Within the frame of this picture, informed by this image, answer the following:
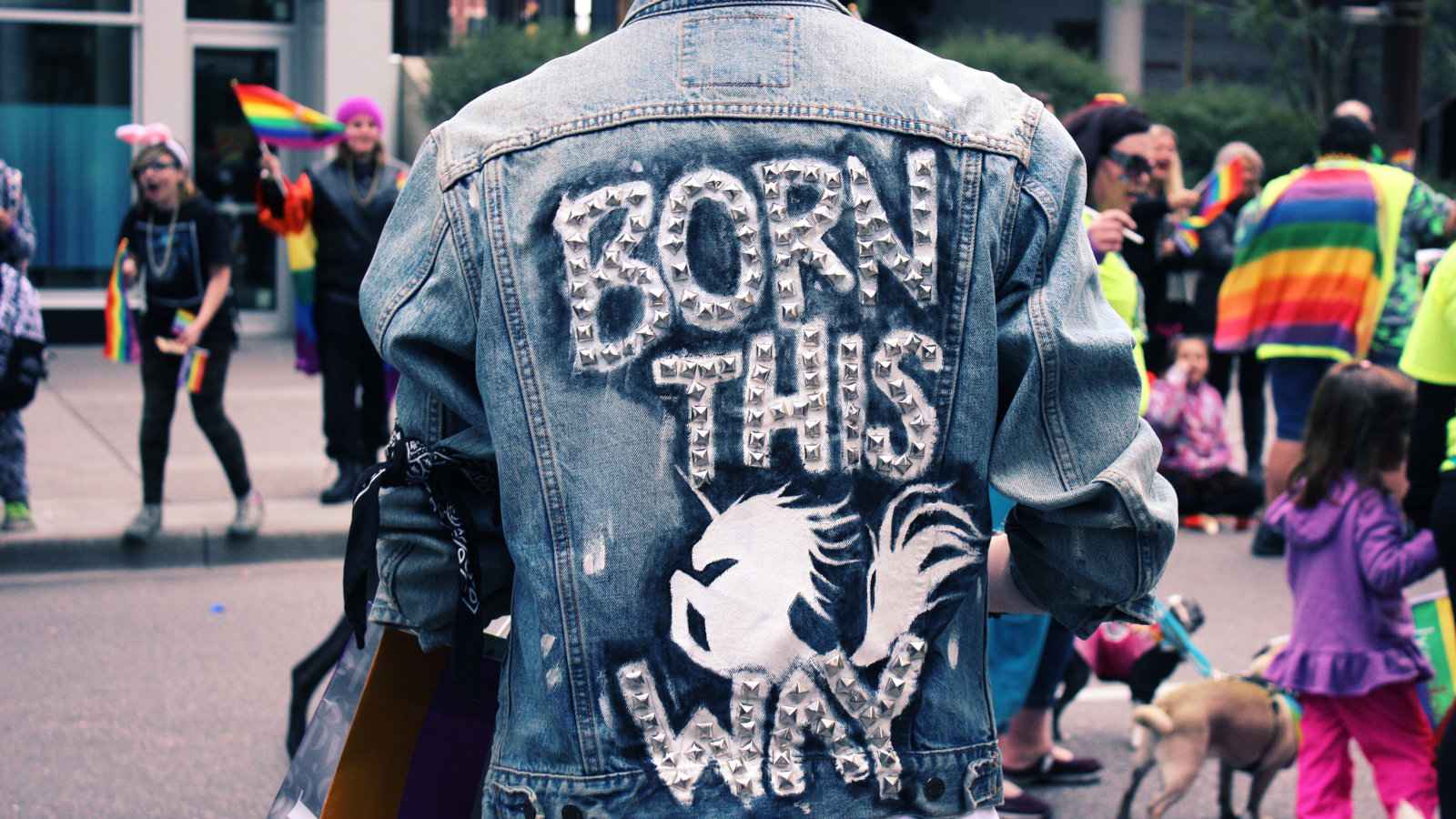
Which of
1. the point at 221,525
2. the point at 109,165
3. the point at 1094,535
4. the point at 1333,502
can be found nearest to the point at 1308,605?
the point at 1333,502

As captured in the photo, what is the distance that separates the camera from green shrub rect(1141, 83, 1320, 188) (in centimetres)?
1881

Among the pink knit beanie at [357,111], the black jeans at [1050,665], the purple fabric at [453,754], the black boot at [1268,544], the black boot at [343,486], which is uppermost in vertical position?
the pink knit beanie at [357,111]

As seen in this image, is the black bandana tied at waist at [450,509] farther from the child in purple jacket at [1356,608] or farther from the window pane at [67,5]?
the window pane at [67,5]

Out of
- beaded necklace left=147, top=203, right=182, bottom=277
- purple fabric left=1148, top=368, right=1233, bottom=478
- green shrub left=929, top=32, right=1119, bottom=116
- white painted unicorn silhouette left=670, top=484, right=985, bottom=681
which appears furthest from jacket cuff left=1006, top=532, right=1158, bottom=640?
green shrub left=929, top=32, right=1119, bottom=116

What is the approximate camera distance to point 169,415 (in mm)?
8336

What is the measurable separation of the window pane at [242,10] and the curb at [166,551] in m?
8.60

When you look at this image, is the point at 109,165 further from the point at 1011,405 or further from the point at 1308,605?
the point at 1011,405

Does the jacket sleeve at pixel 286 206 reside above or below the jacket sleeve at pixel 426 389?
above

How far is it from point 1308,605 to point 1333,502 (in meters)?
0.27

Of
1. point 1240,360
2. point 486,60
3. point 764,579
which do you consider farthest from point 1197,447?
point 486,60

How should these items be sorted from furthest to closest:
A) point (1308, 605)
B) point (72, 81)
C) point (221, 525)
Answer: point (72, 81) < point (221, 525) < point (1308, 605)

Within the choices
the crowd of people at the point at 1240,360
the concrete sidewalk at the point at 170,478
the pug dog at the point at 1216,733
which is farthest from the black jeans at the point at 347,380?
the pug dog at the point at 1216,733

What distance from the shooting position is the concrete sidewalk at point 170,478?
8242 mm

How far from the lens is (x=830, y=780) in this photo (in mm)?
1946
